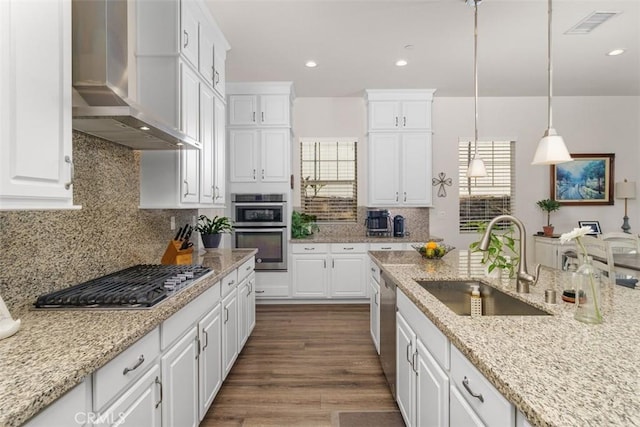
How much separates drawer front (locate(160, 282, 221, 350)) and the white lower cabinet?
14 cm

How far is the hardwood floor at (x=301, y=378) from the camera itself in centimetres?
228

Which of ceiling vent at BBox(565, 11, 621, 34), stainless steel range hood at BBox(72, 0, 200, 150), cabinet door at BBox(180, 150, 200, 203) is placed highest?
ceiling vent at BBox(565, 11, 621, 34)

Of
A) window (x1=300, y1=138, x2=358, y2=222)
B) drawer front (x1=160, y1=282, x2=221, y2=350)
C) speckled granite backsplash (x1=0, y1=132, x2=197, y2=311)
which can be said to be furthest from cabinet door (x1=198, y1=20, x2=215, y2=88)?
window (x1=300, y1=138, x2=358, y2=222)

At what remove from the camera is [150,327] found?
4.39ft

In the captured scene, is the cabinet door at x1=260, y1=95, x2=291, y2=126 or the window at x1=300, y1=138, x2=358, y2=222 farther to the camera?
the window at x1=300, y1=138, x2=358, y2=222

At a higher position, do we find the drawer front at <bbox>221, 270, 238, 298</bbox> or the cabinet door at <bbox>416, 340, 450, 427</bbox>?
the drawer front at <bbox>221, 270, 238, 298</bbox>

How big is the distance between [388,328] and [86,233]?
6.63ft

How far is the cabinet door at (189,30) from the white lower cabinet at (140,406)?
2106 mm

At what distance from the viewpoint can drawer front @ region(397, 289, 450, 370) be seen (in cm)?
135

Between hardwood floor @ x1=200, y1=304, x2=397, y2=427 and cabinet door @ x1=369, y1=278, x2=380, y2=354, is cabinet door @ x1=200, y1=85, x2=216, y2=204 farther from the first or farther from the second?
cabinet door @ x1=369, y1=278, x2=380, y2=354

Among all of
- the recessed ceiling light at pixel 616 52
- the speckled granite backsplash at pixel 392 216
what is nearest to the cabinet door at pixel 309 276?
the speckled granite backsplash at pixel 392 216

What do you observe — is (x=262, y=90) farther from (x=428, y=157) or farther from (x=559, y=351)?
(x=559, y=351)

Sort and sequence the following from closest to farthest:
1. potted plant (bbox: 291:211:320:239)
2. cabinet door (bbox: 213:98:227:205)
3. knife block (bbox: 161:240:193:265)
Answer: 1. knife block (bbox: 161:240:193:265)
2. cabinet door (bbox: 213:98:227:205)
3. potted plant (bbox: 291:211:320:239)

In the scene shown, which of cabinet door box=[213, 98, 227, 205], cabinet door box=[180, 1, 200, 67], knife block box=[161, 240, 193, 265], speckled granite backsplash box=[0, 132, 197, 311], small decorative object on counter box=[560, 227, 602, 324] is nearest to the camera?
small decorative object on counter box=[560, 227, 602, 324]
